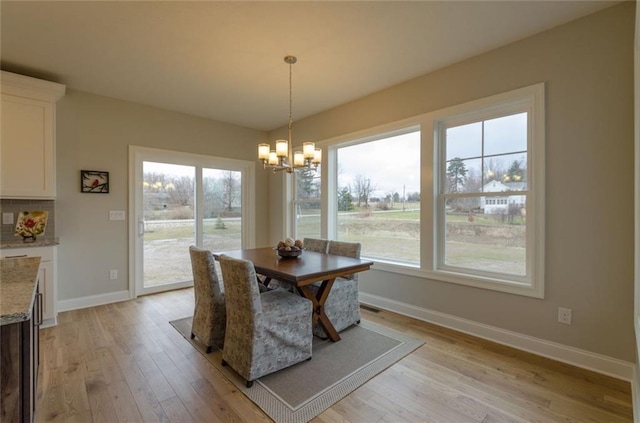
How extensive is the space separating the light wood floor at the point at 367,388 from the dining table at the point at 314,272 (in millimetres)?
711

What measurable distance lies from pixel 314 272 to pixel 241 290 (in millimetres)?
557

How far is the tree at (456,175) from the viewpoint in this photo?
3.08 m

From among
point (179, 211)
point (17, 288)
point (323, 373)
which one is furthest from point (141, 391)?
point (179, 211)

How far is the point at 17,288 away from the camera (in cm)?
129

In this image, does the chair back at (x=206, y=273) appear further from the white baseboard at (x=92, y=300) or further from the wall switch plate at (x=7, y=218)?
the wall switch plate at (x=7, y=218)

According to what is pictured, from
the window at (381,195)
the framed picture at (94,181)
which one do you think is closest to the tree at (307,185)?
the window at (381,195)

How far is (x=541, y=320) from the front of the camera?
2.49 m

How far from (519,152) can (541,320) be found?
1.47 metres

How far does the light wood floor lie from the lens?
1.78 m

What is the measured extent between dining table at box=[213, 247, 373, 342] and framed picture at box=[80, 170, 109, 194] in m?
2.29

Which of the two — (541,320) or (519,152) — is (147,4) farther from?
(541,320)

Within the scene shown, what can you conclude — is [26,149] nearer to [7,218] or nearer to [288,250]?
[7,218]

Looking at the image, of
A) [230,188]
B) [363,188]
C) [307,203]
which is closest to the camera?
[363,188]

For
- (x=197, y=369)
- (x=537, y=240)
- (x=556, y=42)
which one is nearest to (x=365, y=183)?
(x=537, y=240)
